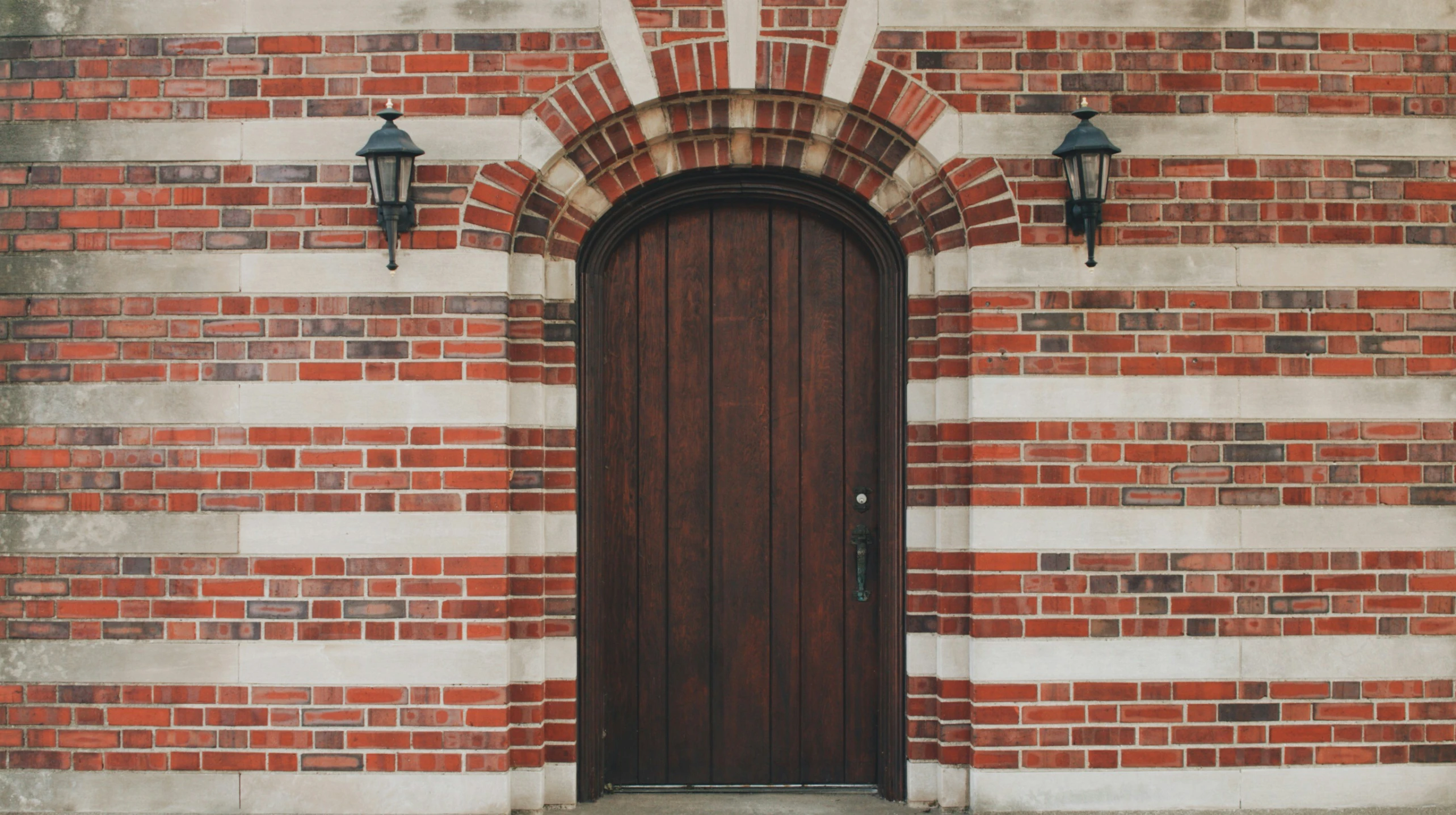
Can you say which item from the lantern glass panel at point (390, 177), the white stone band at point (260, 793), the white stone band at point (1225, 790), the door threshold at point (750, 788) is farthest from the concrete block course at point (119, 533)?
the white stone band at point (1225, 790)

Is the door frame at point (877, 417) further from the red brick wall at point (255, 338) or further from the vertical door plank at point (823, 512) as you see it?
the red brick wall at point (255, 338)

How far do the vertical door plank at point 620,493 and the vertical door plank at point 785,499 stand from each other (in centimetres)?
57

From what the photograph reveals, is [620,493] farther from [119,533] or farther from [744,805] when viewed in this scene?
[119,533]

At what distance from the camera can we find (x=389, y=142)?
352 centimetres

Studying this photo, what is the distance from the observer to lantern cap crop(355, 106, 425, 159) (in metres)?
3.51

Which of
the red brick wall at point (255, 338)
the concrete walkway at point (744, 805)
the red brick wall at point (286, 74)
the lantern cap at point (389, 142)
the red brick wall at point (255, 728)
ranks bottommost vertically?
the concrete walkway at point (744, 805)

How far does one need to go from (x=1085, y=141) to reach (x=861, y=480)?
153 centimetres

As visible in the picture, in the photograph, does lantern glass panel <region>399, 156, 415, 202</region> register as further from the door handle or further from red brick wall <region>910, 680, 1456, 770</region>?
red brick wall <region>910, 680, 1456, 770</region>

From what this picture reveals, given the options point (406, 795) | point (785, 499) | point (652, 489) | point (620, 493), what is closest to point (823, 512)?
point (785, 499)

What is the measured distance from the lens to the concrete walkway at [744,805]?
12.5 ft

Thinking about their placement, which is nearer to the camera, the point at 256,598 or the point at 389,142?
the point at 389,142

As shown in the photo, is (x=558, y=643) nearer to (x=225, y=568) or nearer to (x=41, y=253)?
(x=225, y=568)

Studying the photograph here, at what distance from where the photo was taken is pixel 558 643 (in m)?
3.86

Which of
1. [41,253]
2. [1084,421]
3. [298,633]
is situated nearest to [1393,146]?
[1084,421]
